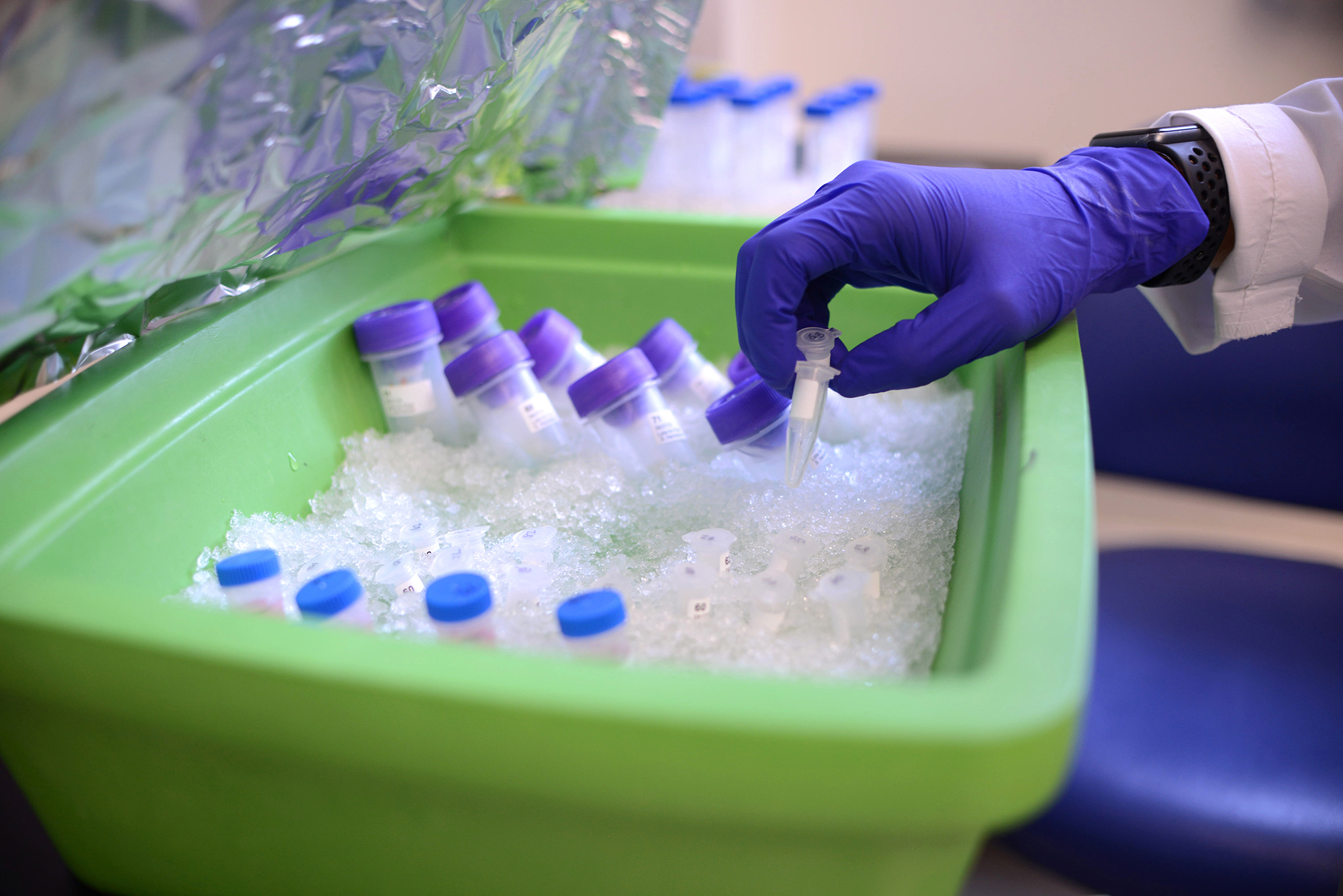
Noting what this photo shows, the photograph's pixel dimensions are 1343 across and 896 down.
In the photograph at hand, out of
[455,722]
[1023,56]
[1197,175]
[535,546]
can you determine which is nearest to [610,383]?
[535,546]

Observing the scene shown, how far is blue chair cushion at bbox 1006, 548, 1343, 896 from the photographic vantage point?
80 cm

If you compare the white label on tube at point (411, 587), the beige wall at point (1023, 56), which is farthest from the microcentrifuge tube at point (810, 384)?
the beige wall at point (1023, 56)

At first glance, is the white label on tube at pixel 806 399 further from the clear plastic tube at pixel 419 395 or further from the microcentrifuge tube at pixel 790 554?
the clear plastic tube at pixel 419 395

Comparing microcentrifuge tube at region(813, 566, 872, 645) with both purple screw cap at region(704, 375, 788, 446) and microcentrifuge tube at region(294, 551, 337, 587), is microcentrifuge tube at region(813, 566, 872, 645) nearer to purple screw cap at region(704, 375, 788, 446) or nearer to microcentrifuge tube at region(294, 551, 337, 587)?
purple screw cap at region(704, 375, 788, 446)

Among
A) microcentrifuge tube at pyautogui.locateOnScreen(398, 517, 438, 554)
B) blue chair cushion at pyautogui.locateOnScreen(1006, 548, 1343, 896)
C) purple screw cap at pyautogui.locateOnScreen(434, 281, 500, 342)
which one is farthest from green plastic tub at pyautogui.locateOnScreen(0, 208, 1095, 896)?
blue chair cushion at pyautogui.locateOnScreen(1006, 548, 1343, 896)

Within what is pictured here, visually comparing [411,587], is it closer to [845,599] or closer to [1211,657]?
[845,599]

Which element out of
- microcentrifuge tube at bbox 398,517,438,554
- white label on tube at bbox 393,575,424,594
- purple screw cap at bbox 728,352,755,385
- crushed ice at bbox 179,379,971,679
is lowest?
crushed ice at bbox 179,379,971,679

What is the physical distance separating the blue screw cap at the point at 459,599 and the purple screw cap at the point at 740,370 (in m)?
0.43

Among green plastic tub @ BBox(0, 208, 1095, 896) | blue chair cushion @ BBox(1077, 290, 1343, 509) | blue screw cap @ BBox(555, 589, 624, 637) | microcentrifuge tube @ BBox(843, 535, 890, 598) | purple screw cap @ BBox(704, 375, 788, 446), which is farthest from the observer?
blue chair cushion @ BBox(1077, 290, 1343, 509)

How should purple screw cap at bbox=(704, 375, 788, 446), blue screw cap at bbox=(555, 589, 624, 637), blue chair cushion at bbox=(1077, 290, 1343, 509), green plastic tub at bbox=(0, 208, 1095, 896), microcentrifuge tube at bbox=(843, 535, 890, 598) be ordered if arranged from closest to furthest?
green plastic tub at bbox=(0, 208, 1095, 896), blue screw cap at bbox=(555, 589, 624, 637), microcentrifuge tube at bbox=(843, 535, 890, 598), purple screw cap at bbox=(704, 375, 788, 446), blue chair cushion at bbox=(1077, 290, 1343, 509)

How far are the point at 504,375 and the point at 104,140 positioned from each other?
42cm

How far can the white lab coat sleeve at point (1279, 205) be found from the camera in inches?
31.1

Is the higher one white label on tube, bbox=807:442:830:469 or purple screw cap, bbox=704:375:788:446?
purple screw cap, bbox=704:375:788:446

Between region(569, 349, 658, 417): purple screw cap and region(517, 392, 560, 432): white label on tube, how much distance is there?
48 mm
